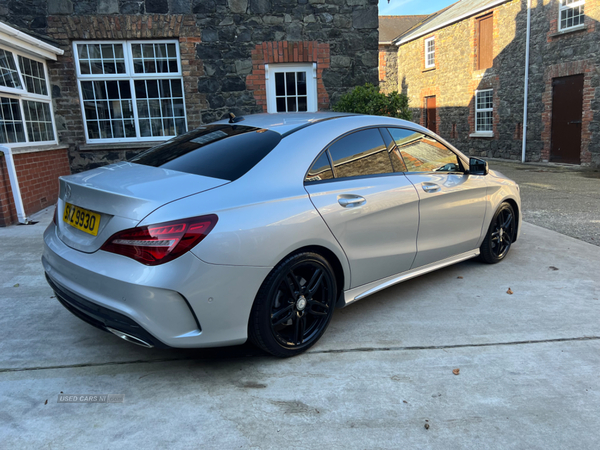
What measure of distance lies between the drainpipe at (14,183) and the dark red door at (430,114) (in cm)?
2020

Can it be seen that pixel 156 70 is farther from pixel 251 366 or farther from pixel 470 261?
pixel 251 366

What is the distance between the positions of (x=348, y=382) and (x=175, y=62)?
8220 millimetres

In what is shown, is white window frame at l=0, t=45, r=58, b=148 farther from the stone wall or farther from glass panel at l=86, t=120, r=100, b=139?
glass panel at l=86, t=120, r=100, b=139

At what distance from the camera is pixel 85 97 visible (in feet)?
30.0

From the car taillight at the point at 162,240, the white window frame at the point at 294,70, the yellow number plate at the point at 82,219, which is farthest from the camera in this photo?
the white window frame at the point at 294,70

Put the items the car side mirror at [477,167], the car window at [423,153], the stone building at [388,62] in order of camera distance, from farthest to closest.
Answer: the stone building at [388,62] < the car side mirror at [477,167] < the car window at [423,153]

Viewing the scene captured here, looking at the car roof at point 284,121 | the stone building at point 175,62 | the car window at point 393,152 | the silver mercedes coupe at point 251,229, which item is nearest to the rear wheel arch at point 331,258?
the silver mercedes coupe at point 251,229

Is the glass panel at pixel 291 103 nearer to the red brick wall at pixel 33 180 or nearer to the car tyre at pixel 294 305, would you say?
the red brick wall at pixel 33 180

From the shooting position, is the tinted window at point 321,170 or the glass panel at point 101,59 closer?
the tinted window at point 321,170

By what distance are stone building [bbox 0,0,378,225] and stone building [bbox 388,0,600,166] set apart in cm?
857

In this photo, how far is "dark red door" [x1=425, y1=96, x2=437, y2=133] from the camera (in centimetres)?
2344

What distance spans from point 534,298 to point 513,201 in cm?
131

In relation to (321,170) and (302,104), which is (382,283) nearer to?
(321,170)

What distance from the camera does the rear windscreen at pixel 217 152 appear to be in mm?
2912
